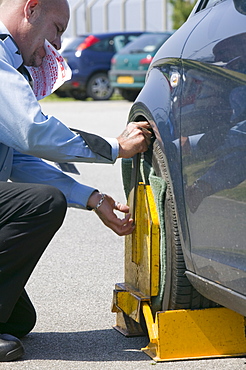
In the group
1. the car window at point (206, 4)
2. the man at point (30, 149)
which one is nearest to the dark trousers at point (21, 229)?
the man at point (30, 149)

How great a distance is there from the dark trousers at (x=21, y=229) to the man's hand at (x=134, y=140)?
34 cm

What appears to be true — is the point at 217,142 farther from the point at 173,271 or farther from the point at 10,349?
the point at 10,349

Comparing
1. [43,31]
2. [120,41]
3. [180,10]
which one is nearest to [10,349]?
[43,31]

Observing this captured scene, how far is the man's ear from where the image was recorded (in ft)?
9.01

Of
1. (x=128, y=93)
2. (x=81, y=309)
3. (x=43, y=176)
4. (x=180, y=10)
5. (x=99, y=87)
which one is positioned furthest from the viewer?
(x=180, y=10)

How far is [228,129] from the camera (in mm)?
2270

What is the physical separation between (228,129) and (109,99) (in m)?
15.6

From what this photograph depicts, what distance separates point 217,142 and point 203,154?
0.11 meters

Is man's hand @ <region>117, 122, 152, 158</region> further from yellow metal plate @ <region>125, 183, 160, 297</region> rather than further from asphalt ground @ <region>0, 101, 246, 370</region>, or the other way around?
asphalt ground @ <region>0, 101, 246, 370</region>

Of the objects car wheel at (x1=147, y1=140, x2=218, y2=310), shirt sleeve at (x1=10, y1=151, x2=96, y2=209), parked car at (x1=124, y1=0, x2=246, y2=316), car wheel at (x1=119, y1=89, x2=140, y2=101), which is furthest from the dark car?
car wheel at (x1=147, y1=140, x2=218, y2=310)

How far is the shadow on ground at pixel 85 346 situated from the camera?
282cm

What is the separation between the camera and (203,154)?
8.00 feet

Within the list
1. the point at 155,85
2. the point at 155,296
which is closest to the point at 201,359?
the point at 155,296

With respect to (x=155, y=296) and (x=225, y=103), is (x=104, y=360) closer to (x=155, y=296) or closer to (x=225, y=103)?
(x=155, y=296)
